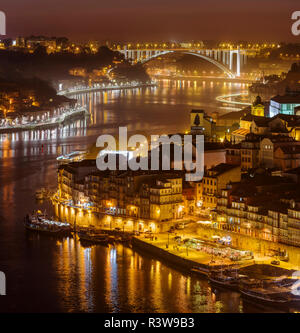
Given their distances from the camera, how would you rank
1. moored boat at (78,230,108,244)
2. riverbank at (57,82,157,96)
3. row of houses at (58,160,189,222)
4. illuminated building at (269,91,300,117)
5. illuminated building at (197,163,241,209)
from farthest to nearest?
Answer: riverbank at (57,82,157,96) < illuminated building at (269,91,300,117) < illuminated building at (197,163,241,209) < row of houses at (58,160,189,222) < moored boat at (78,230,108,244)

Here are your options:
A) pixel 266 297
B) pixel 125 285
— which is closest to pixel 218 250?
pixel 125 285

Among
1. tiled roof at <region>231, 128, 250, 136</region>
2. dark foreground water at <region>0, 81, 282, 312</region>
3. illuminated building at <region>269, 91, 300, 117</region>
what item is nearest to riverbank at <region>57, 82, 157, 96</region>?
illuminated building at <region>269, 91, 300, 117</region>

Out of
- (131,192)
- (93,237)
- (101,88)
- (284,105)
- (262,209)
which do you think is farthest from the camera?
(101,88)

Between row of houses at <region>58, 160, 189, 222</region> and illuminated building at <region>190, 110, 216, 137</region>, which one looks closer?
row of houses at <region>58, 160, 189, 222</region>

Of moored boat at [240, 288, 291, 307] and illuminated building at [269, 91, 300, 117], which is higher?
illuminated building at [269, 91, 300, 117]

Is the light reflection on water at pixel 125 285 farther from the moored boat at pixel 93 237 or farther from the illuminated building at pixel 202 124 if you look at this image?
the illuminated building at pixel 202 124

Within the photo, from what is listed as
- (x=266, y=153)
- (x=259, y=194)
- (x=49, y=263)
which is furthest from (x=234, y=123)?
(x=49, y=263)

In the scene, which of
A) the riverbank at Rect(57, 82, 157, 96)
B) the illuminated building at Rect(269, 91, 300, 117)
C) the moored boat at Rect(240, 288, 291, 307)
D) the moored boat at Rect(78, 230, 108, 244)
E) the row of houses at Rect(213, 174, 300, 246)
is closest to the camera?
the moored boat at Rect(240, 288, 291, 307)

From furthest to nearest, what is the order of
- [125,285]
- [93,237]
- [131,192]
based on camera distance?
[131,192], [93,237], [125,285]

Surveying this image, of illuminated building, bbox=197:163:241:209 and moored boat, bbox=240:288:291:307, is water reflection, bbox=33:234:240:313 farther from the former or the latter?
illuminated building, bbox=197:163:241:209

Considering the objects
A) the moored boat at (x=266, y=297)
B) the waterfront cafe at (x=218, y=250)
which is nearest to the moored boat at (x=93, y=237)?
the waterfront cafe at (x=218, y=250)

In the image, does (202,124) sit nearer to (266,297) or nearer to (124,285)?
(124,285)

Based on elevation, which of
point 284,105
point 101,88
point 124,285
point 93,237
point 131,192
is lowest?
point 101,88
